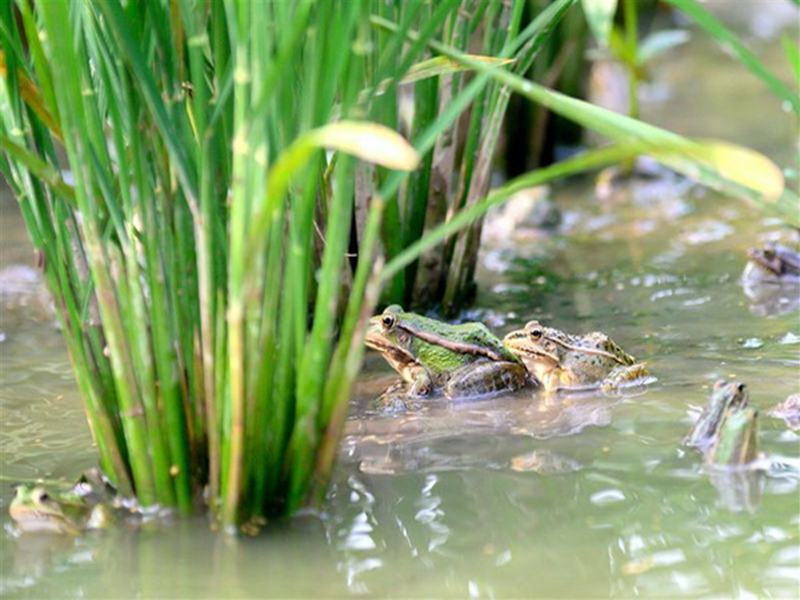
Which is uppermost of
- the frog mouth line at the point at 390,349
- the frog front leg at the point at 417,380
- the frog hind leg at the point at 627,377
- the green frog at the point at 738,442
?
the green frog at the point at 738,442

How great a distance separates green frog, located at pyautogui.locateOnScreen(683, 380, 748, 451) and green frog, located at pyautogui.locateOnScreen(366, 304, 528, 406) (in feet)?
3.30

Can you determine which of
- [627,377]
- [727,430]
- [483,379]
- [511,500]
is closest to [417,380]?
[483,379]

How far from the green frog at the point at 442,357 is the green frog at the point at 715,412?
1.01 meters

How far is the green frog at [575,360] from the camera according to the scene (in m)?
3.87

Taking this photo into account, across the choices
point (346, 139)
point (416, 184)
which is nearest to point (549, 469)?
point (346, 139)

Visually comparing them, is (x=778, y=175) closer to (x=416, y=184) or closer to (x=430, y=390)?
(x=430, y=390)

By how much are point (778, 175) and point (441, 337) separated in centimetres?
229

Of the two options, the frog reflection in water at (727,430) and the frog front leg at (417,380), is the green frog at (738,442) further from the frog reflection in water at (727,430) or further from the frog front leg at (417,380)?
the frog front leg at (417,380)

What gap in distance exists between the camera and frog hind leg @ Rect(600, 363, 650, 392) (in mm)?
3836

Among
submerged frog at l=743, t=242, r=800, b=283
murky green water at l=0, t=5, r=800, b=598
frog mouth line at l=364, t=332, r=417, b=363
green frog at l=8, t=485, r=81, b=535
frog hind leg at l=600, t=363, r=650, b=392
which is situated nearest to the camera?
murky green water at l=0, t=5, r=800, b=598

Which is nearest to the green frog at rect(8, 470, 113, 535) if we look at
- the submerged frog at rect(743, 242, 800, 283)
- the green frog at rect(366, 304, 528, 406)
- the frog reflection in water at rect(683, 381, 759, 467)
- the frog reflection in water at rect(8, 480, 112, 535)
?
the frog reflection in water at rect(8, 480, 112, 535)

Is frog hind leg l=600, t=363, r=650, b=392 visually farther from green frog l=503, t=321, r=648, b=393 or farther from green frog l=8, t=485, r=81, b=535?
green frog l=8, t=485, r=81, b=535

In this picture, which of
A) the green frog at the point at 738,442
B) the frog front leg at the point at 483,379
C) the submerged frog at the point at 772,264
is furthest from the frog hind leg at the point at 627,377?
the submerged frog at the point at 772,264

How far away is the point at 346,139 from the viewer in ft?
6.33
